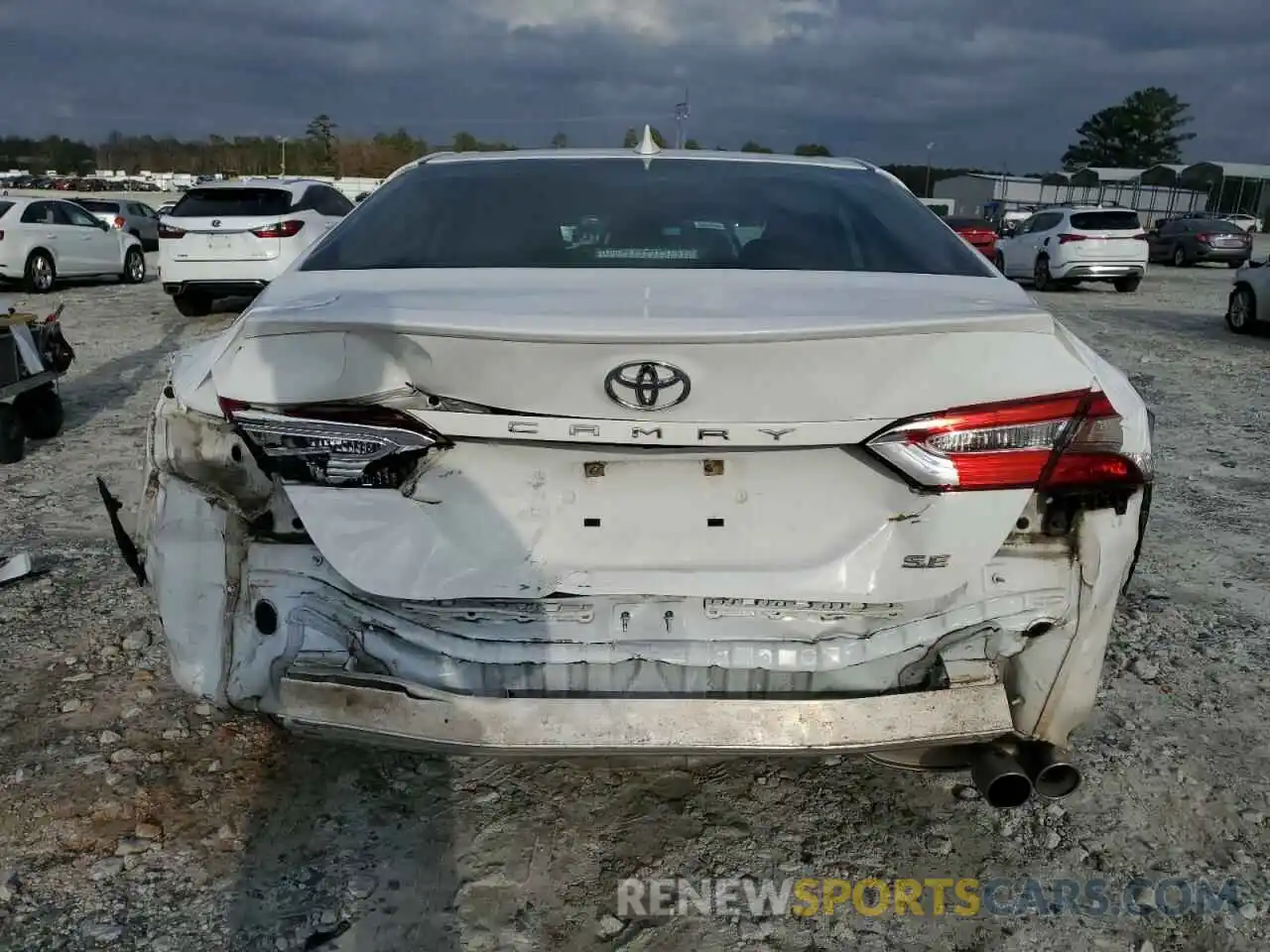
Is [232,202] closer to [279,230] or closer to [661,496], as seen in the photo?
[279,230]

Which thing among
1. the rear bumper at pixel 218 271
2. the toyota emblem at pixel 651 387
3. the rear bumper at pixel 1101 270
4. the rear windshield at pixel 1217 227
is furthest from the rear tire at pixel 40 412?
the rear windshield at pixel 1217 227

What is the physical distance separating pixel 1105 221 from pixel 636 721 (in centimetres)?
2002

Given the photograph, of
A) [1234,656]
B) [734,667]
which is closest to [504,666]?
[734,667]

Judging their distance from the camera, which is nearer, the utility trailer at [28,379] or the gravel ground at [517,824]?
the gravel ground at [517,824]

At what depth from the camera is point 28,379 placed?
6.23 meters

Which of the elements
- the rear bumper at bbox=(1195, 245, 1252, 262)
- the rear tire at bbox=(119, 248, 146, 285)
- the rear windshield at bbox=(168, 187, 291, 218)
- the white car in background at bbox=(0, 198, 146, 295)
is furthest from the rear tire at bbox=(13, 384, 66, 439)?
the rear bumper at bbox=(1195, 245, 1252, 262)

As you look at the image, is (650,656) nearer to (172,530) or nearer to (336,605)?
(336,605)

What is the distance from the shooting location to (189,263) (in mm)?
12398

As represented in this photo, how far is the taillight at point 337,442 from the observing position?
2051 millimetres

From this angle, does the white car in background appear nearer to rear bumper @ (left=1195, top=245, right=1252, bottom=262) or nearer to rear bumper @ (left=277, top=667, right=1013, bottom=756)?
rear bumper @ (left=277, top=667, right=1013, bottom=756)

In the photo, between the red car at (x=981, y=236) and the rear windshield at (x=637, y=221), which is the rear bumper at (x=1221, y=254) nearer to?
the red car at (x=981, y=236)

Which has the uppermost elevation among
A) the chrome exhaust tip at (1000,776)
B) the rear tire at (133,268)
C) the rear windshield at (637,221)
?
the rear windshield at (637,221)

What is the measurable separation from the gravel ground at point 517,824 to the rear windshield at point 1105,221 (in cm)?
1721

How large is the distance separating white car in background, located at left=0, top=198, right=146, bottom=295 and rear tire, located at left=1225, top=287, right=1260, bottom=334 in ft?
55.7
